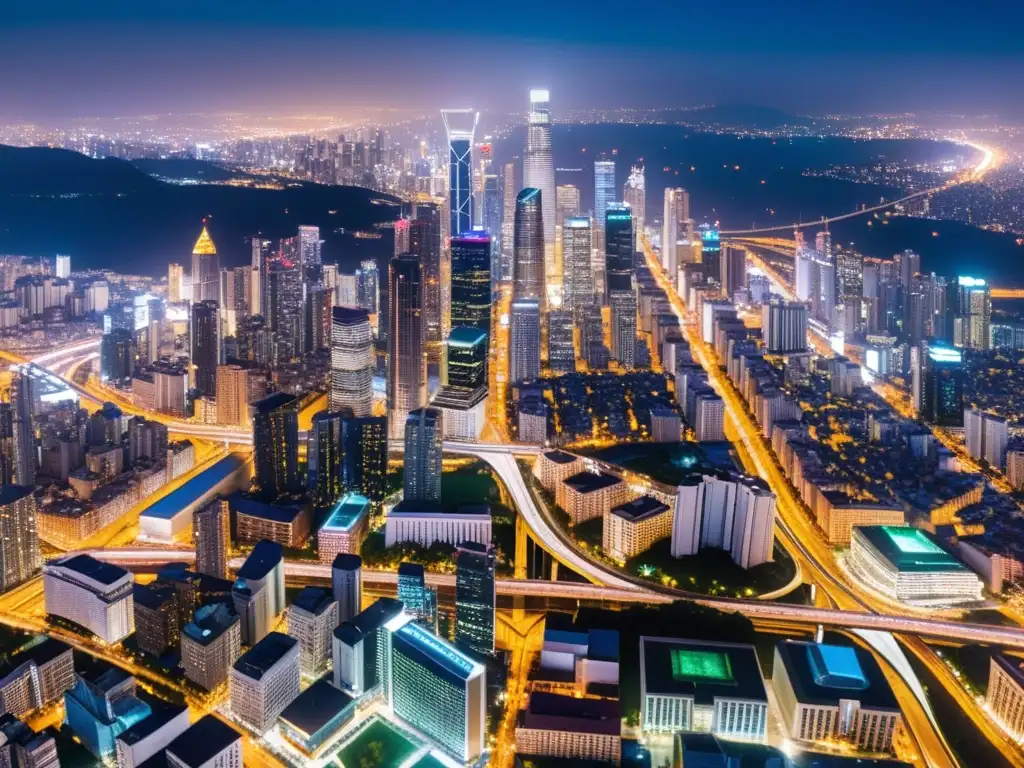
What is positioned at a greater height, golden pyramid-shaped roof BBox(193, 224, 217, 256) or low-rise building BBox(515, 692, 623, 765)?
golden pyramid-shaped roof BBox(193, 224, 217, 256)

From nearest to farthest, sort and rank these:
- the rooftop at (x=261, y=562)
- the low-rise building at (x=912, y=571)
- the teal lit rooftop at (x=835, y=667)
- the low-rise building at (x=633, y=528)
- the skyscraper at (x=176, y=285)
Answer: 1. the teal lit rooftop at (x=835, y=667)
2. the rooftop at (x=261, y=562)
3. the low-rise building at (x=912, y=571)
4. the low-rise building at (x=633, y=528)
5. the skyscraper at (x=176, y=285)

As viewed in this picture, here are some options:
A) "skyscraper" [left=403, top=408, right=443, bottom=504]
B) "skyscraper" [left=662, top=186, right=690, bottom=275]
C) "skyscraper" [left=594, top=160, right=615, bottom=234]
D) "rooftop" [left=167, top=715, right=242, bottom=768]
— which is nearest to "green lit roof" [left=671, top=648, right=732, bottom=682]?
"rooftop" [left=167, top=715, right=242, bottom=768]

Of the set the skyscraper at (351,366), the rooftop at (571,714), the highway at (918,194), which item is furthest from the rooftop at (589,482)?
the highway at (918,194)

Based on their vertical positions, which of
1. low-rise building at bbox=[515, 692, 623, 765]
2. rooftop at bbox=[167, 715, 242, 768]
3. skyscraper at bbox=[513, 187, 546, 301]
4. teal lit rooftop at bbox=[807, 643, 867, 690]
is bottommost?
low-rise building at bbox=[515, 692, 623, 765]

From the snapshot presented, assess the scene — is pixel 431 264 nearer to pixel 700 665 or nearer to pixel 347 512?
pixel 347 512

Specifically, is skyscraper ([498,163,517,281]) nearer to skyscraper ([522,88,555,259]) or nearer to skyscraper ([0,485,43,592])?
skyscraper ([522,88,555,259])

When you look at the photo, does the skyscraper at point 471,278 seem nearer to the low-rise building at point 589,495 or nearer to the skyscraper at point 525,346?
the skyscraper at point 525,346

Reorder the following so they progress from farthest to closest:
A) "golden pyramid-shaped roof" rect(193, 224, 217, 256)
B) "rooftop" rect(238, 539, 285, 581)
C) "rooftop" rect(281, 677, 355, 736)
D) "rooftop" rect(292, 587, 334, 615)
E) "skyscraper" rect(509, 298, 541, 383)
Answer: "golden pyramid-shaped roof" rect(193, 224, 217, 256), "skyscraper" rect(509, 298, 541, 383), "rooftop" rect(238, 539, 285, 581), "rooftop" rect(292, 587, 334, 615), "rooftop" rect(281, 677, 355, 736)

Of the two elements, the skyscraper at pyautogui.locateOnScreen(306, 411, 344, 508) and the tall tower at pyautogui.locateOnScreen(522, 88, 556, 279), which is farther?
the tall tower at pyautogui.locateOnScreen(522, 88, 556, 279)
